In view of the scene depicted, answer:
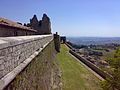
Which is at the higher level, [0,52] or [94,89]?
[0,52]

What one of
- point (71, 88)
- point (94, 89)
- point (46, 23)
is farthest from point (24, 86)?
point (46, 23)

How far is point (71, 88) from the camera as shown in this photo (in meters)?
21.6

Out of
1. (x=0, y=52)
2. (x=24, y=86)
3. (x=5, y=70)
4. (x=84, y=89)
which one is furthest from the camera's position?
(x=84, y=89)

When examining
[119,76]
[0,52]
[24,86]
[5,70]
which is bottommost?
[119,76]

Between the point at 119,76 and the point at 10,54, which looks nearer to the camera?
the point at 10,54

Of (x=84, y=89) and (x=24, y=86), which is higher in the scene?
(x=24, y=86)

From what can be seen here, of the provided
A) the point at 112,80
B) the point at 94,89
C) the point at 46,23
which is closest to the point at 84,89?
the point at 94,89

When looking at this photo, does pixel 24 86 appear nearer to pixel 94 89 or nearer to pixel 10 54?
pixel 10 54

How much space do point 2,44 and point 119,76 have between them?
59.0 feet

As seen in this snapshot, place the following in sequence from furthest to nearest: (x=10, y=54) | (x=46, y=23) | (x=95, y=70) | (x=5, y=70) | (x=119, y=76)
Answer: (x=46, y=23)
(x=95, y=70)
(x=119, y=76)
(x=10, y=54)
(x=5, y=70)

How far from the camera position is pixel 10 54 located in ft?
16.9

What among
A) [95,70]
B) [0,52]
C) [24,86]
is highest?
[0,52]

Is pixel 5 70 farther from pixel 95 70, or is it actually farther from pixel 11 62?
pixel 95 70

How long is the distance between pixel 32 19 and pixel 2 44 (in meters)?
41.5
